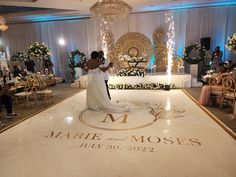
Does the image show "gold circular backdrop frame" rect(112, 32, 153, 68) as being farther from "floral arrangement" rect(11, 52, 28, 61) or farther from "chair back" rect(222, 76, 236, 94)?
"floral arrangement" rect(11, 52, 28, 61)

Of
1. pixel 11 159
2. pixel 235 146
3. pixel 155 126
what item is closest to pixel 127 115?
pixel 155 126

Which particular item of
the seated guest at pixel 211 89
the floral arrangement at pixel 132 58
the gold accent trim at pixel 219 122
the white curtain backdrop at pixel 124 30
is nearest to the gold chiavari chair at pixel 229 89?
the seated guest at pixel 211 89

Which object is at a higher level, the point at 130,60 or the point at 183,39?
the point at 183,39

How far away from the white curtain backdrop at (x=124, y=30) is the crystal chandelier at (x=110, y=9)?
457cm

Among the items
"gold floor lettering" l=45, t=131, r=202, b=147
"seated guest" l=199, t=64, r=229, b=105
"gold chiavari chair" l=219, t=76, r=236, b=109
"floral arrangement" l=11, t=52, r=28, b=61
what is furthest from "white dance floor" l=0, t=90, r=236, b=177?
"floral arrangement" l=11, t=52, r=28, b=61

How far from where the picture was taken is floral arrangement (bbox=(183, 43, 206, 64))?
27.3 feet

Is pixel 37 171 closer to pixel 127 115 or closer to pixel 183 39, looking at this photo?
pixel 127 115

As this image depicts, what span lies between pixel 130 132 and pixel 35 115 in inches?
112

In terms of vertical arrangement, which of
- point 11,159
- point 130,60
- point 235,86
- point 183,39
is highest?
point 183,39

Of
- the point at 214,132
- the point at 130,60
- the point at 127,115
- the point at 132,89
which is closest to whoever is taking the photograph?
the point at 214,132

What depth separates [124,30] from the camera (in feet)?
32.0

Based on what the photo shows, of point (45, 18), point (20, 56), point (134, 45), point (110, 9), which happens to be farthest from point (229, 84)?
point (20, 56)

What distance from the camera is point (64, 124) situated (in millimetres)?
4086

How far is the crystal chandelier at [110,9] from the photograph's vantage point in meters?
4.84
